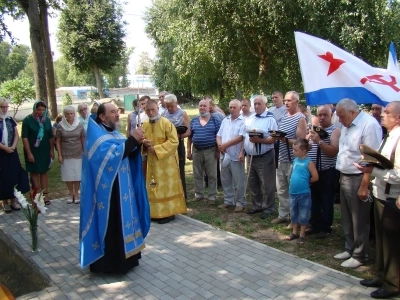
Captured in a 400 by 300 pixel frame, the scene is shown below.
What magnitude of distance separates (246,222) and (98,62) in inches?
1119

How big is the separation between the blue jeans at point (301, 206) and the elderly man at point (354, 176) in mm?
670

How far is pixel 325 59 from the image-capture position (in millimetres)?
4516

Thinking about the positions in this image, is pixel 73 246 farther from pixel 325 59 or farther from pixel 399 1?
pixel 399 1

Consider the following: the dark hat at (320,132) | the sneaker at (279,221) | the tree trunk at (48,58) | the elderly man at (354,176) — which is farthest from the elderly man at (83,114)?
the tree trunk at (48,58)

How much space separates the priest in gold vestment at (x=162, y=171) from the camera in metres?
6.09

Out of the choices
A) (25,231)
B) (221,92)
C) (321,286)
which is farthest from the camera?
(221,92)

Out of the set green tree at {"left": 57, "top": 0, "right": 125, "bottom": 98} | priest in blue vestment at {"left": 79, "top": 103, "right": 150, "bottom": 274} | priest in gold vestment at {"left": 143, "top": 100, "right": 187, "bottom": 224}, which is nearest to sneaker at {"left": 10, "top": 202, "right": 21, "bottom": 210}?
priest in gold vestment at {"left": 143, "top": 100, "right": 187, "bottom": 224}

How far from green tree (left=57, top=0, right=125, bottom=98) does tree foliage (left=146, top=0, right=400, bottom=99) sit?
14.1 meters

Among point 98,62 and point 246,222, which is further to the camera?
point 98,62

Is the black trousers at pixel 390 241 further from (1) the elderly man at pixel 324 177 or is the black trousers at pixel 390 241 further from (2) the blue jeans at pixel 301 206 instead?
(2) the blue jeans at pixel 301 206

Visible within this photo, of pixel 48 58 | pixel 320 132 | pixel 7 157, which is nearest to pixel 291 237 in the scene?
pixel 320 132

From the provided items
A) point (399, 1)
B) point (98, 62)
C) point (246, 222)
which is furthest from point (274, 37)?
point (98, 62)

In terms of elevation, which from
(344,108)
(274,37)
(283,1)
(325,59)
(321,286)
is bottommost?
(321,286)

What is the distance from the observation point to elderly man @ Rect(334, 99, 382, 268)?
164 inches
